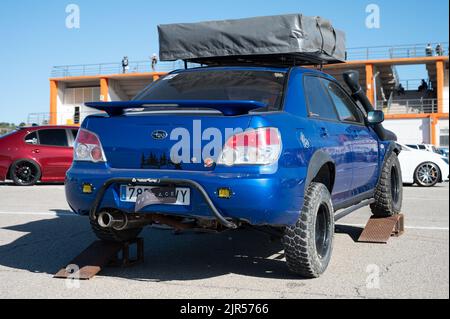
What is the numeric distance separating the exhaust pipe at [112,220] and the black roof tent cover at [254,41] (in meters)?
2.47

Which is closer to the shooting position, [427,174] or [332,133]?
[332,133]

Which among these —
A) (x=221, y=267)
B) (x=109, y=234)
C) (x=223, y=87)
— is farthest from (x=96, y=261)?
(x=223, y=87)

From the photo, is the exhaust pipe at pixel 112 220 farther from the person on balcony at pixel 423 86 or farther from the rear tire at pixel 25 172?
the person on balcony at pixel 423 86

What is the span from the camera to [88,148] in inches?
167

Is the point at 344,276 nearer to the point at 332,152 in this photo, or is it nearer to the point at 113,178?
the point at 332,152

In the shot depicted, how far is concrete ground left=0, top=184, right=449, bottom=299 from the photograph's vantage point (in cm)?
396

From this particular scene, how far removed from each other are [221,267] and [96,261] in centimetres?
102

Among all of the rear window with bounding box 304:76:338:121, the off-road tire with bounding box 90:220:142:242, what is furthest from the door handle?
the off-road tire with bounding box 90:220:142:242

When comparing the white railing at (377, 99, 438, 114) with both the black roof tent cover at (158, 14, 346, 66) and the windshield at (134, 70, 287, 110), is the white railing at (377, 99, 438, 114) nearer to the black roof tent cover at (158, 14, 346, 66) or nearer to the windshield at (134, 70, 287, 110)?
the black roof tent cover at (158, 14, 346, 66)

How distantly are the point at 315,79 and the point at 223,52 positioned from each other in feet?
4.18

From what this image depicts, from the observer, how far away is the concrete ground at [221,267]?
396cm

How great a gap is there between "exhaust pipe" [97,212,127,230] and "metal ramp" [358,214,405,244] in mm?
2800

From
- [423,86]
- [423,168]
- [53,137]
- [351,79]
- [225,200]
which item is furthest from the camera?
[423,86]

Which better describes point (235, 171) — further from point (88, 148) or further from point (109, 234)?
point (109, 234)
